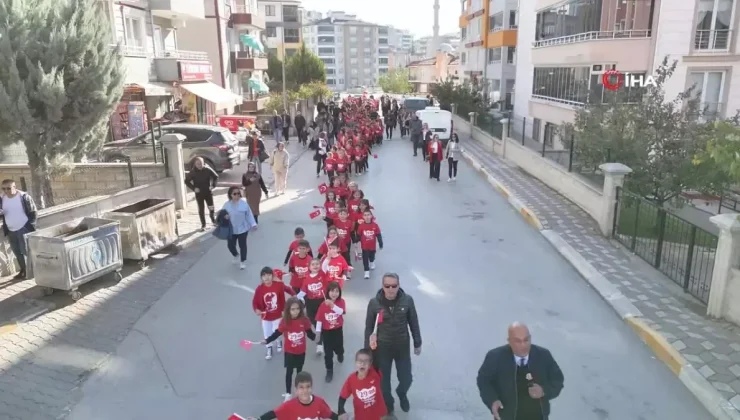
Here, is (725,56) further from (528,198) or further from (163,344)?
(163,344)

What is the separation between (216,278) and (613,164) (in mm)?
7909

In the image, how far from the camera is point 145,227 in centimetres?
972

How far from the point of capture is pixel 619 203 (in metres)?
11.2

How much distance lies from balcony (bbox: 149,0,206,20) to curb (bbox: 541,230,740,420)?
846 inches

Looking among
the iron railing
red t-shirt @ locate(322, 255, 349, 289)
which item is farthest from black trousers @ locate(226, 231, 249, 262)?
the iron railing

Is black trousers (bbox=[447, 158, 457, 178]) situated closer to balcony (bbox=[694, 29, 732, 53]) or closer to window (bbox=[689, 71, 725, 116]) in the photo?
window (bbox=[689, 71, 725, 116])

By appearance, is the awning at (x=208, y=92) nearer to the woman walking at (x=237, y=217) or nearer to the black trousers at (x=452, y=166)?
the black trousers at (x=452, y=166)

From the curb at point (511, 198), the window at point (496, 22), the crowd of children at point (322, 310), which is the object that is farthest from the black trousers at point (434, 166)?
the window at point (496, 22)

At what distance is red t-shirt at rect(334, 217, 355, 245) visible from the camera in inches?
352

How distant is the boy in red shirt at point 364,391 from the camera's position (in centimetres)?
465

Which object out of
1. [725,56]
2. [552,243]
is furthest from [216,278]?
[725,56]

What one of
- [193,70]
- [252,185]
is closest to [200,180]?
[252,185]

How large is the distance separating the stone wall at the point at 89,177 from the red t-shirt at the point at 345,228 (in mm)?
6592

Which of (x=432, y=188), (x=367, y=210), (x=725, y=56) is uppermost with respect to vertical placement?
(x=725, y=56)
